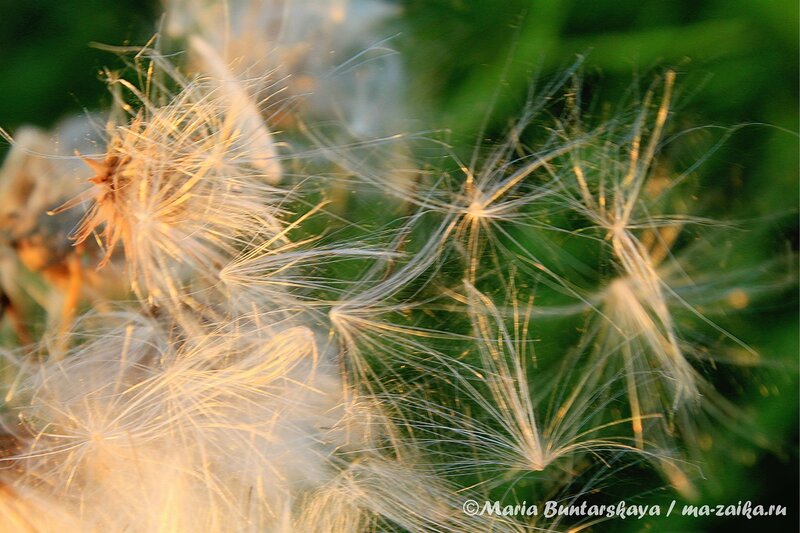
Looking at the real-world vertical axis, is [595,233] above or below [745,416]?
above

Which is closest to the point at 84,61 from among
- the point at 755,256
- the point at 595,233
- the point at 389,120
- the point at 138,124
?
the point at 138,124

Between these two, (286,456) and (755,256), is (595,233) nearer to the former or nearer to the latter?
(755,256)

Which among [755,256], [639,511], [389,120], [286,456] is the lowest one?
[639,511]

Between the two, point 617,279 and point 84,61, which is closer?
point 617,279

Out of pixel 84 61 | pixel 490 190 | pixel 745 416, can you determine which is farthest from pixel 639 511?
pixel 84 61

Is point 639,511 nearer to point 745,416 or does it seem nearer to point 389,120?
point 745,416

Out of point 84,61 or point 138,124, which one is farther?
point 84,61
